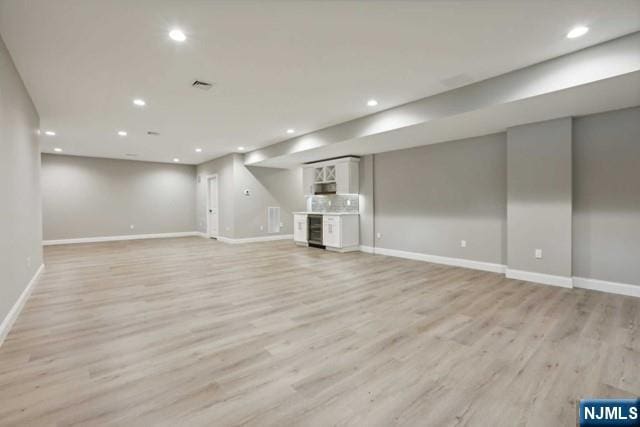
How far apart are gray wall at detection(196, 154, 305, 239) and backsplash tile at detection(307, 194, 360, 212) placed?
1.31 meters

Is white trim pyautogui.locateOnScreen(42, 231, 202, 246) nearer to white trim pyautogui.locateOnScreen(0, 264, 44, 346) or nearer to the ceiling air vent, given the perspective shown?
white trim pyautogui.locateOnScreen(0, 264, 44, 346)

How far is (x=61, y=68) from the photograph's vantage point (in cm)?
329

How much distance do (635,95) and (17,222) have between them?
22.8 feet

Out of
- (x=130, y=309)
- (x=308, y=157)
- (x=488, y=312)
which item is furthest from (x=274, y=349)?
(x=308, y=157)

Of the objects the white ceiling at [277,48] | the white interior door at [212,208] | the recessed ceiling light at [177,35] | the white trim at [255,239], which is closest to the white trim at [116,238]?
the white interior door at [212,208]

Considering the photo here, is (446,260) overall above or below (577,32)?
below

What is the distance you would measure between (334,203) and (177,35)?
19.2 ft

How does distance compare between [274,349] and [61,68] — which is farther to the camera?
[61,68]

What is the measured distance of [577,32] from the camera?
2.61 meters

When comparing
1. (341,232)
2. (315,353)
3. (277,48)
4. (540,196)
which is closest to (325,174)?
(341,232)

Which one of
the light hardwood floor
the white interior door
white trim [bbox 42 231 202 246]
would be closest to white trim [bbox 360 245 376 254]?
the light hardwood floor

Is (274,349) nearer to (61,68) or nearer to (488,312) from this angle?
(488,312)

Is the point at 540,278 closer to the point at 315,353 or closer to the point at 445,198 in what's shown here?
the point at 445,198

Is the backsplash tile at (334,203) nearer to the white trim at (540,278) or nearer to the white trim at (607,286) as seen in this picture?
the white trim at (540,278)
